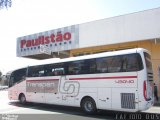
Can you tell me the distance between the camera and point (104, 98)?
47.8 ft

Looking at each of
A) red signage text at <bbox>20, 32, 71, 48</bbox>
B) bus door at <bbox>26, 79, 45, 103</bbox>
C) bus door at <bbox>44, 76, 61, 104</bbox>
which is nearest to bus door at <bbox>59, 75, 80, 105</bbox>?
bus door at <bbox>44, 76, 61, 104</bbox>

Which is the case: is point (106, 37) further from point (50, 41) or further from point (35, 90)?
point (35, 90)

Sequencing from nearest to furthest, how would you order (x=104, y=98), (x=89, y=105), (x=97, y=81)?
(x=104, y=98) < (x=97, y=81) < (x=89, y=105)

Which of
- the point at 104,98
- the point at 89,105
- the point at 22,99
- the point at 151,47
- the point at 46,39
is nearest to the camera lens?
the point at 104,98

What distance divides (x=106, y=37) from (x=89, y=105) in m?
9.69

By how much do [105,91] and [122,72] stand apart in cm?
158

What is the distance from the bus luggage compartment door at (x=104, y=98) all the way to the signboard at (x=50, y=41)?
11.5m

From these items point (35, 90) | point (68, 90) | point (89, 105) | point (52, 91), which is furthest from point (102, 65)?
point (35, 90)

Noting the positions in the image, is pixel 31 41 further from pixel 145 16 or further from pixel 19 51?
pixel 145 16

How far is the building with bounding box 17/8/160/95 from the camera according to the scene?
850 inches

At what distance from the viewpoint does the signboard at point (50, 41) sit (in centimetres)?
2609

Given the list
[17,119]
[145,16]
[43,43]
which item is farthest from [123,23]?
[17,119]

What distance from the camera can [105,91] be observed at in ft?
47.7

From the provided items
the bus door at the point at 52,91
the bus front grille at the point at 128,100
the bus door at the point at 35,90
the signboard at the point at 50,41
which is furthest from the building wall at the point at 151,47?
the bus front grille at the point at 128,100
